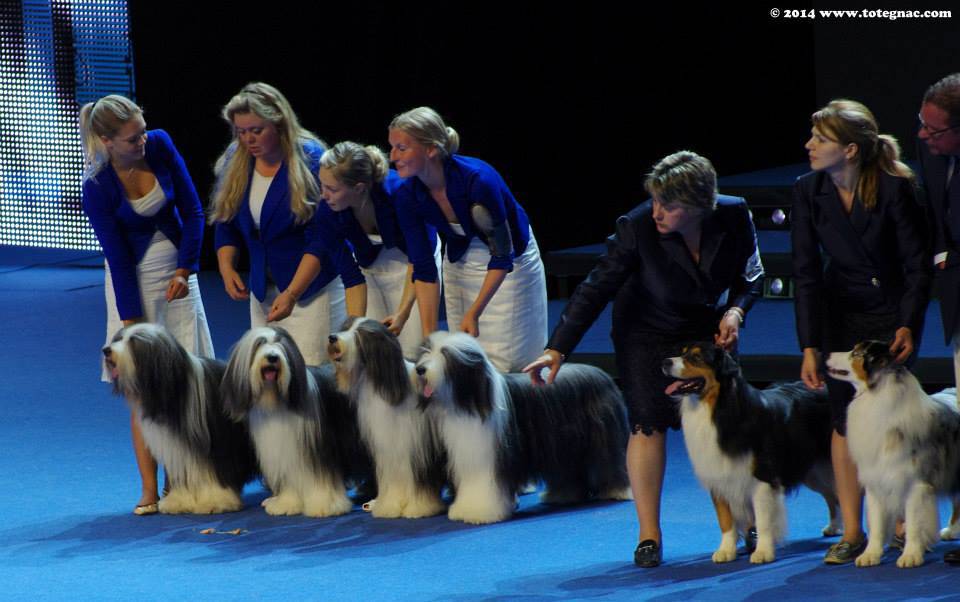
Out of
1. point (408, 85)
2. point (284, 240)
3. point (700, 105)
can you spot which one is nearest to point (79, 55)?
point (408, 85)

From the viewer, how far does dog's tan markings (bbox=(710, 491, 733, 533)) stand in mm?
4508

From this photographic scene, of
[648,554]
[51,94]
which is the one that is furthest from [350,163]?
[51,94]

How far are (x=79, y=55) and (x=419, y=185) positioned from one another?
24.1 feet

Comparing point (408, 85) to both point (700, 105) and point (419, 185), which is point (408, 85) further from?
point (419, 185)

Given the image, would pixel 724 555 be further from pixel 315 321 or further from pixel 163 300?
pixel 163 300

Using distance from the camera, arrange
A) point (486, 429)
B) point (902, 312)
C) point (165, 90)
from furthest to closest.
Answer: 1. point (165, 90)
2. point (486, 429)
3. point (902, 312)

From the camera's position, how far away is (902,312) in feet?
14.0

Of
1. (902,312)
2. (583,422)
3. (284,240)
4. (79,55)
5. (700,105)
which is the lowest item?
(583,422)

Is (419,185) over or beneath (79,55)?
beneath

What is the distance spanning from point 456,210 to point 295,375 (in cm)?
77

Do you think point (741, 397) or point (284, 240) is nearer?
point (741, 397)

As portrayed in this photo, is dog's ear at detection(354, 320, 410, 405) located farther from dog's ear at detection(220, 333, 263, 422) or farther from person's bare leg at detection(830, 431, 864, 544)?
person's bare leg at detection(830, 431, 864, 544)

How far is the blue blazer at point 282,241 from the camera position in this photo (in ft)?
17.6

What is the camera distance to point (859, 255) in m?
4.31
